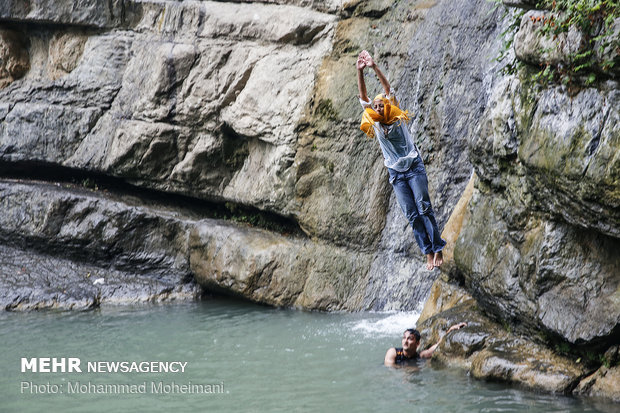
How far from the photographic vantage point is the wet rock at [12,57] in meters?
15.8

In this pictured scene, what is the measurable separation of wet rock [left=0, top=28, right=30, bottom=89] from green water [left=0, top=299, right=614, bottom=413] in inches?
212

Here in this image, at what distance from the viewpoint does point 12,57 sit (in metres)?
15.9

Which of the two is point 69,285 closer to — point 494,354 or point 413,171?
point 413,171

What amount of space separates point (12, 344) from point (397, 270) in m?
5.91

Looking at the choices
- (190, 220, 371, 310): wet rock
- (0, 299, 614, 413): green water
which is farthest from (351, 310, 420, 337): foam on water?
(190, 220, 371, 310): wet rock

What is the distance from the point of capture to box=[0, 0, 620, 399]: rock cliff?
359 inches

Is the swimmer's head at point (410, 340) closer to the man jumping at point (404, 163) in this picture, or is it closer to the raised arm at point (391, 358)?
the raised arm at point (391, 358)

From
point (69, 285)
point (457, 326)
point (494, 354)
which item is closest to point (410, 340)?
point (457, 326)

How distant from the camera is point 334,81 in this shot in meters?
13.2

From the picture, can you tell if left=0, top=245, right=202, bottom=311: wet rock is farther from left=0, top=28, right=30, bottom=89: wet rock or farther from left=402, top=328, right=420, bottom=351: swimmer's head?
left=402, top=328, right=420, bottom=351: swimmer's head

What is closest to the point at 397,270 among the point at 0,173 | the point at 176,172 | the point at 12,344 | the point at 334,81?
the point at 334,81

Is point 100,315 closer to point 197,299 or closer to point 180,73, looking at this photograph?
point 197,299

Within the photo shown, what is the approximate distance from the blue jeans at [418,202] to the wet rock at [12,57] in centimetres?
999

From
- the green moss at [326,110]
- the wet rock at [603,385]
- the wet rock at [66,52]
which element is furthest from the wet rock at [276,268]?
the wet rock at [603,385]
